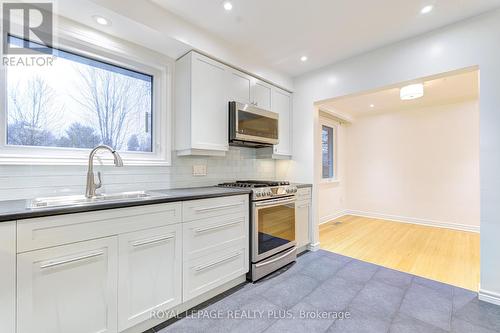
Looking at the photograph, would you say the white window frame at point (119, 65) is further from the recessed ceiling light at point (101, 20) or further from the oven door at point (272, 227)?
the oven door at point (272, 227)

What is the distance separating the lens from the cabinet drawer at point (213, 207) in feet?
5.74

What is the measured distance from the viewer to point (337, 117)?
4801 millimetres

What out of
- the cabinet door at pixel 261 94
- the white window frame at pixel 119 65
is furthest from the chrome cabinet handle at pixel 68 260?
the cabinet door at pixel 261 94

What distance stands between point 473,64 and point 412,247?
97.1 inches

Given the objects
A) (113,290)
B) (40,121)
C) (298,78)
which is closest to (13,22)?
(40,121)

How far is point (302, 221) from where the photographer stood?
9.68 feet

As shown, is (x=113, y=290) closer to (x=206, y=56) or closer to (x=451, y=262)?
(x=206, y=56)

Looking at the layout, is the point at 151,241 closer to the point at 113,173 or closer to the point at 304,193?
the point at 113,173

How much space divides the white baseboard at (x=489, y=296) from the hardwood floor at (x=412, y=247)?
0.66ft

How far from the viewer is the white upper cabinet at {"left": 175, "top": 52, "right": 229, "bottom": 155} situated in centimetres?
217

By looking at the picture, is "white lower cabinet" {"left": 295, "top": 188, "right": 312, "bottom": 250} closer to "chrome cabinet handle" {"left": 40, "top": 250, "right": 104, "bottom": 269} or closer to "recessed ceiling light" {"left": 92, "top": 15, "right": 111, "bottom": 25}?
"chrome cabinet handle" {"left": 40, "top": 250, "right": 104, "bottom": 269}

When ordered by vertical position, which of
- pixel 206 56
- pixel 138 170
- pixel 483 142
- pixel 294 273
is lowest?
pixel 294 273

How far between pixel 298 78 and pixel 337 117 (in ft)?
6.44

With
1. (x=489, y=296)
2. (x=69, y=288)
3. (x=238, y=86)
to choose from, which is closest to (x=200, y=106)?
(x=238, y=86)
